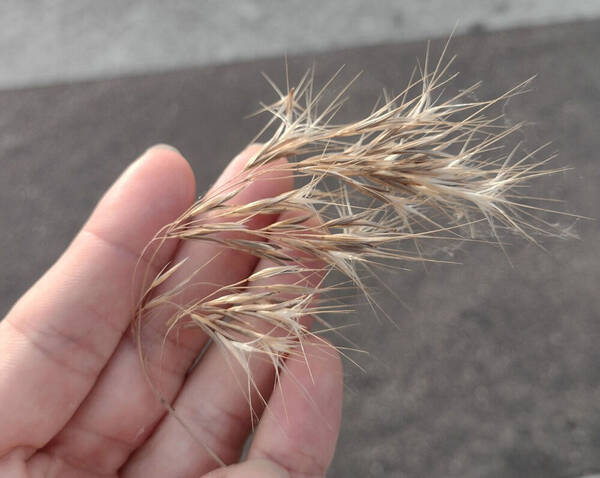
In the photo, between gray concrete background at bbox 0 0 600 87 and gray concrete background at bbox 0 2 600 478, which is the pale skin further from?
gray concrete background at bbox 0 0 600 87

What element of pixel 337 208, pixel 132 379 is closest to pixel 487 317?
pixel 337 208

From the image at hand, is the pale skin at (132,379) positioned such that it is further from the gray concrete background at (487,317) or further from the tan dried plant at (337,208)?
the gray concrete background at (487,317)

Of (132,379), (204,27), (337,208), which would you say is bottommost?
(132,379)

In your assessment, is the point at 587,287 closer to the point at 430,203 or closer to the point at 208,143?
the point at 430,203

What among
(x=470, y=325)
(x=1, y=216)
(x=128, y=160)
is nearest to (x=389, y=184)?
(x=470, y=325)

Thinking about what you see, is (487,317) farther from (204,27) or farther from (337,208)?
(204,27)

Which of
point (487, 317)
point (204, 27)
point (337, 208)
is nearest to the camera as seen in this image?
point (337, 208)
